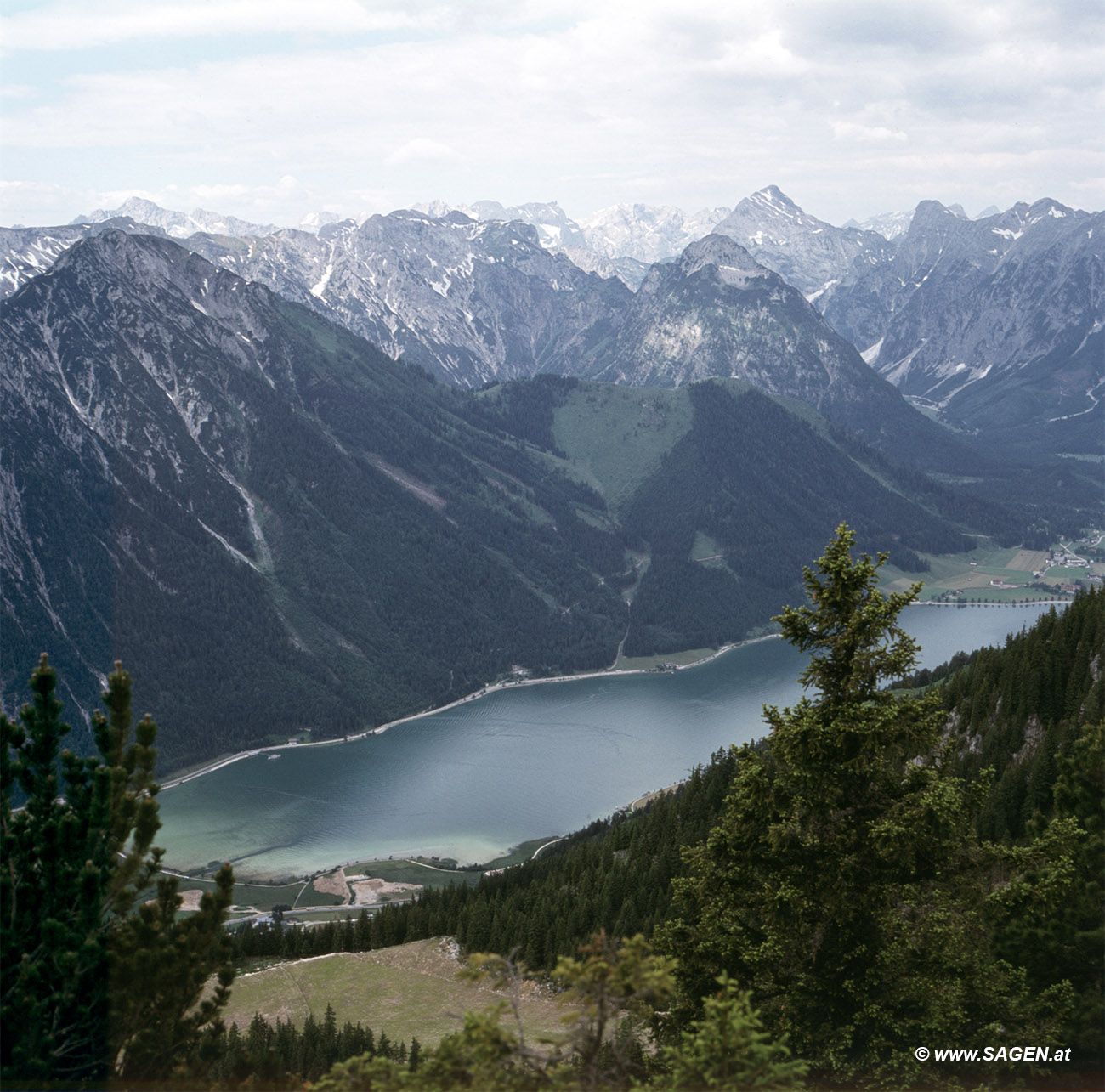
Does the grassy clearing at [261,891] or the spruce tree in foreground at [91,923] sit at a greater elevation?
the spruce tree in foreground at [91,923]

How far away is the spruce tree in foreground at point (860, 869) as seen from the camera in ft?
97.1

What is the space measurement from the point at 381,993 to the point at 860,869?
56105 millimetres

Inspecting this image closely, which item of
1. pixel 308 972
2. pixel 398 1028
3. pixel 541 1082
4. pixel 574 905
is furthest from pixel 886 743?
pixel 574 905

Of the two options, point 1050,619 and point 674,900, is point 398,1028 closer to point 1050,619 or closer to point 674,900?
point 674,900

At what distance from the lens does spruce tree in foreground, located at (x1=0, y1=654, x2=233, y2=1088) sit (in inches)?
1072

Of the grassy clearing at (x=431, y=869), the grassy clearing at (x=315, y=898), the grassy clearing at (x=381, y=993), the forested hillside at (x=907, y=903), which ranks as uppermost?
the forested hillside at (x=907, y=903)

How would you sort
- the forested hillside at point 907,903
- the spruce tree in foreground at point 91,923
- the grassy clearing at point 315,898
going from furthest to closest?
the grassy clearing at point 315,898 < the forested hillside at point 907,903 < the spruce tree in foreground at point 91,923

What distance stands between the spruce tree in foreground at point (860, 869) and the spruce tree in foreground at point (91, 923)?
49.3 feet

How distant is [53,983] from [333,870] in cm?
14657

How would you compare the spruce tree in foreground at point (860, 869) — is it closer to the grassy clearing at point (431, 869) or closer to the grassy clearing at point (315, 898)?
the grassy clearing at point (315, 898)

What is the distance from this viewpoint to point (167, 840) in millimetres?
183500

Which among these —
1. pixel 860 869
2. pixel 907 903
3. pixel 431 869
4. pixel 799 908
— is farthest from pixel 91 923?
pixel 431 869

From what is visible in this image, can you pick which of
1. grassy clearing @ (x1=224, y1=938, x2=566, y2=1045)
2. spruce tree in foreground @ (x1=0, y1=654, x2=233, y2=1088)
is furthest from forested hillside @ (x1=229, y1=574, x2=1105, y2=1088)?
grassy clearing @ (x1=224, y1=938, x2=566, y2=1045)

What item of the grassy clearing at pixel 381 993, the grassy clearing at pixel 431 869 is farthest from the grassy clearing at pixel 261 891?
the grassy clearing at pixel 381 993
